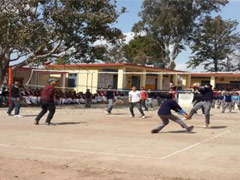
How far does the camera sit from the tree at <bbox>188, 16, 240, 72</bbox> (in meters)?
52.6

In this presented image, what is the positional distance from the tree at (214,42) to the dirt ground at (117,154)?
41775 mm

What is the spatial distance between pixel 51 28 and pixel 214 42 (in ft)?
118

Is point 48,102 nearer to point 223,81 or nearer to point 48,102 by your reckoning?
point 48,102

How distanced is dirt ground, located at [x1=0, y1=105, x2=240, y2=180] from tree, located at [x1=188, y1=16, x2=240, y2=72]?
4177 cm

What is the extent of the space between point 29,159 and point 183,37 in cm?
4533

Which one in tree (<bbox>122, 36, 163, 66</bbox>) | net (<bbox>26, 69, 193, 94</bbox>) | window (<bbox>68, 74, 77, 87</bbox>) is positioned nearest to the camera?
net (<bbox>26, 69, 193, 94</bbox>)

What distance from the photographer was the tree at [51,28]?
23062 mm

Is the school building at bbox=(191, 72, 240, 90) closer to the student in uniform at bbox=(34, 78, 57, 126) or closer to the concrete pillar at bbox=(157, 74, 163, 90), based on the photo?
the concrete pillar at bbox=(157, 74, 163, 90)

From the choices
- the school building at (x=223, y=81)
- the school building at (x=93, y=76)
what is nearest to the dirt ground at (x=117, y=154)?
the school building at (x=93, y=76)

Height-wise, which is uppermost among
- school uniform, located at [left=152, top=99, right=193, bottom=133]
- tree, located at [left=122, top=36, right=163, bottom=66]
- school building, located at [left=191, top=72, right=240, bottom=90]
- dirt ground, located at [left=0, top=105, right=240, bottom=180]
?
tree, located at [left=122, top=36, right=163, bottom=66]

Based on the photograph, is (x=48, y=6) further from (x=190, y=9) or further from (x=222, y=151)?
(x=190, y=9)

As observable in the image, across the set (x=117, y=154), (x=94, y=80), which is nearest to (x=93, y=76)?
(x=94, y=80)

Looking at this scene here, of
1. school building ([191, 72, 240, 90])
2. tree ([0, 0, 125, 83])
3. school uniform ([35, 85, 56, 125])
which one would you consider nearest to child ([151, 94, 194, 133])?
school uniform ([35, 85, 56, 125])

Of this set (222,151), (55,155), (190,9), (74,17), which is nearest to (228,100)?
(74,17)
